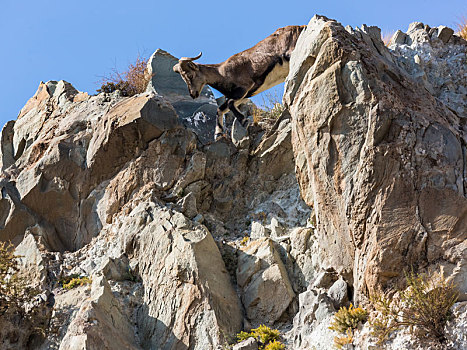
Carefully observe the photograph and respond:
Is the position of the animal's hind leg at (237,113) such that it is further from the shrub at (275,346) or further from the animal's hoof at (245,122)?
the shrub at (275,346)

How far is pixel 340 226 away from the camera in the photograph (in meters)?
10.3

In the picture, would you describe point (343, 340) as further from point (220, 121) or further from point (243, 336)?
point (220, 121)

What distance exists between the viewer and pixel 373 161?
386 inches

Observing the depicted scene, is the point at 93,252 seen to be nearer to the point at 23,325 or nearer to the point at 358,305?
the point at 23,325

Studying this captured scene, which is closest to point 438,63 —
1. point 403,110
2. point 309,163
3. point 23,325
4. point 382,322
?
point 403,110

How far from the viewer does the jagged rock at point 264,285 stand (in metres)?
11.0

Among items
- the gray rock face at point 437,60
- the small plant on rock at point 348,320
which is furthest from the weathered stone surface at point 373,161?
the gray rock face at point 437,60

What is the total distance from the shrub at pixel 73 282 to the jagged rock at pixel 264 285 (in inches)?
123

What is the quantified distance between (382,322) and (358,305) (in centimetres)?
86

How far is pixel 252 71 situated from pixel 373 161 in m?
7.31

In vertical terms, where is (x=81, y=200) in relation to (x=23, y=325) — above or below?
above

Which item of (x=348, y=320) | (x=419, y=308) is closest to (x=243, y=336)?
(x=348, y=320)

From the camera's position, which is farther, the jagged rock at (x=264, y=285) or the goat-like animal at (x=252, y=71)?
the goat-like animal at (x=252, y=71)

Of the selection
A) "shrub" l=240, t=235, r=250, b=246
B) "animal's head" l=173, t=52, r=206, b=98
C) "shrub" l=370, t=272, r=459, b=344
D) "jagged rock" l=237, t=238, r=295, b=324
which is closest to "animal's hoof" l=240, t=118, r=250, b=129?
"animal's head" l=173, t=52, r=206, b=98
